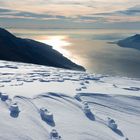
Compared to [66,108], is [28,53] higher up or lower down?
lower down

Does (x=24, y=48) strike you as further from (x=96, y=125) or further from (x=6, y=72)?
(x=96, y=125)

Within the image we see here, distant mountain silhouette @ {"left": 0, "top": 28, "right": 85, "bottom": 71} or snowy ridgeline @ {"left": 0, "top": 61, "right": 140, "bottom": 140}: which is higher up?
snowy ridgeline @ {"left": 0, "top": 61, "right": 140, "bottom": 140}

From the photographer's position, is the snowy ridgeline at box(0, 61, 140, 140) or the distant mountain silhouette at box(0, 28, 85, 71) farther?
the distant mountain silhouette at box(0, 28, 85, 71)

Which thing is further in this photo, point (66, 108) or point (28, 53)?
point (28, 53)

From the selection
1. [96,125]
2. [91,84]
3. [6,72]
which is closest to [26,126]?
[96,125]

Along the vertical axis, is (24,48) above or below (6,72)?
below
